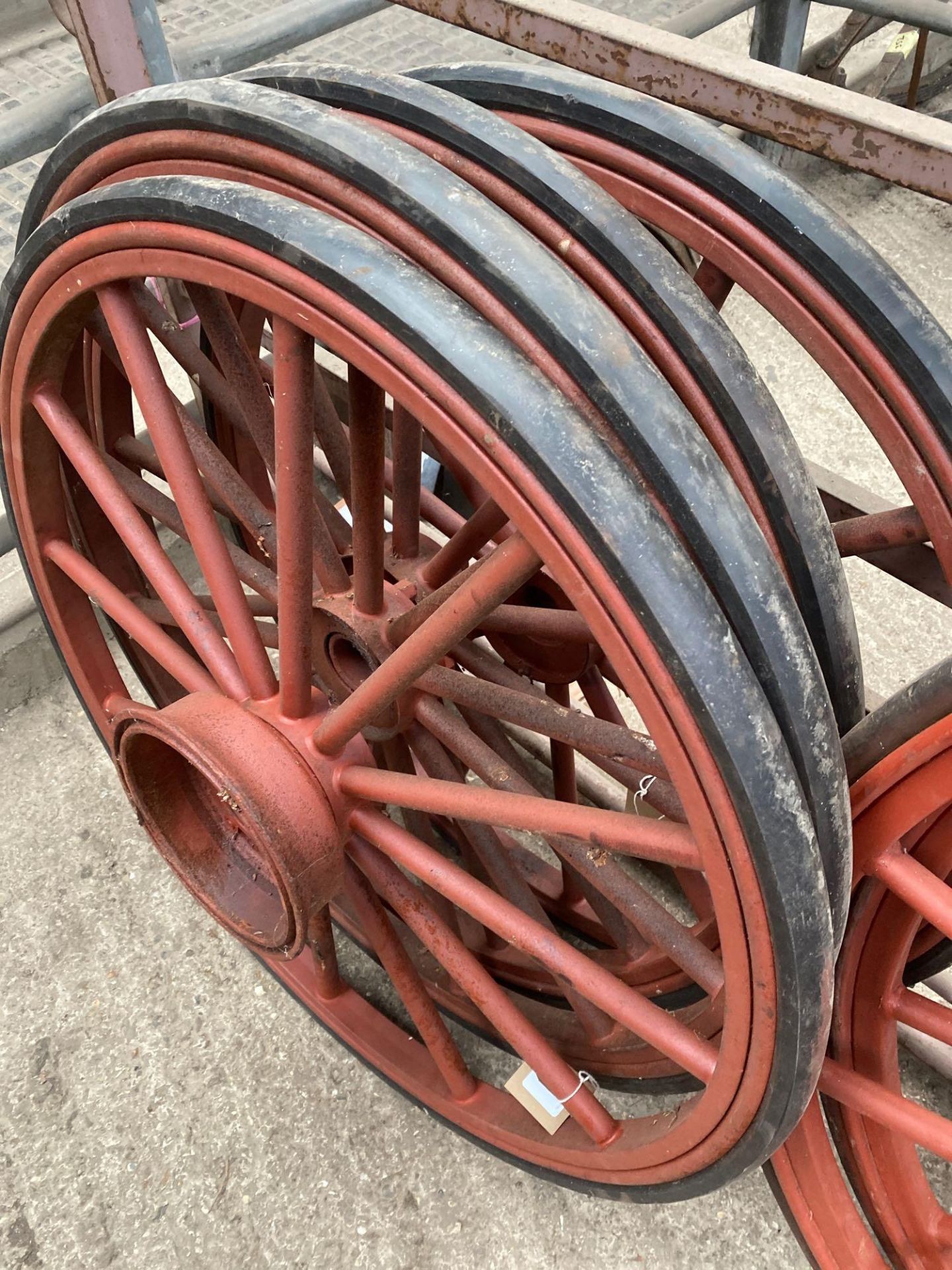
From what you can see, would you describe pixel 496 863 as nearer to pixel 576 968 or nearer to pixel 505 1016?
pixel 505 1016

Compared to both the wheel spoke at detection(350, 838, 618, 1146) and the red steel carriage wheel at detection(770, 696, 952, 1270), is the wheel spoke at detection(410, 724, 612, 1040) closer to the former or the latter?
the wheel spoke at detection(350, 838, 618, 1146)

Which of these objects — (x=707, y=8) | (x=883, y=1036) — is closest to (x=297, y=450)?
(x=883, y=1036)

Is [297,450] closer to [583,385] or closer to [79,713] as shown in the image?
[583,385]

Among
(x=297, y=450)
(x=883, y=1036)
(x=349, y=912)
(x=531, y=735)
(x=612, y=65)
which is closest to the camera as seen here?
(x=297, y=450)

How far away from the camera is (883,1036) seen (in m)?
1.17

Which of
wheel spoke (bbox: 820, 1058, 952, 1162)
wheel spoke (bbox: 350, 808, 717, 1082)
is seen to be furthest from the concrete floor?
wheel spoke (bbox: 350, 808, 717, 1082)

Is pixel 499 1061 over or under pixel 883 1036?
under

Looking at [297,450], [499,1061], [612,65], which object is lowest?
[499,1061]

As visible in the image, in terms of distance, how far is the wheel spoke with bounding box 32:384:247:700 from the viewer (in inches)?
47.9

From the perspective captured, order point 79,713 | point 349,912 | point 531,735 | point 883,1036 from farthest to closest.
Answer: point 79,713
point 531,735
point 349,912
point 883,1036

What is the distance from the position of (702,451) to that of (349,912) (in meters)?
1.09

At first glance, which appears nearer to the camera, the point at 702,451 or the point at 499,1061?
the point at 702,451

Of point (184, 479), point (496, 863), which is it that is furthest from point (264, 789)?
point (496, 863)

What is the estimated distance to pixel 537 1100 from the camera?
4.33 ft
